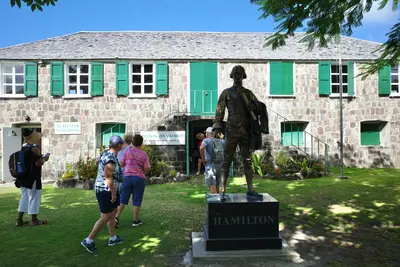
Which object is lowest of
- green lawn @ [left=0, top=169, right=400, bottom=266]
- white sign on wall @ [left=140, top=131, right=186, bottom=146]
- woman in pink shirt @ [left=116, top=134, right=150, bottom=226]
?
green lawn @ [left=0, top=169, right=400, bottom=266]

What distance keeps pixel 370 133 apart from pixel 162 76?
34.9ft

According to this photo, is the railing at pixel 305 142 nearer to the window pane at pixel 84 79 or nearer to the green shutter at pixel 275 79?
→ the green shutter at pixel 275 79

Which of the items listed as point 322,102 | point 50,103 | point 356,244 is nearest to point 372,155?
point 322,102

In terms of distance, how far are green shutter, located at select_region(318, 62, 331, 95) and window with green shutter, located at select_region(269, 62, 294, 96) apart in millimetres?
1357

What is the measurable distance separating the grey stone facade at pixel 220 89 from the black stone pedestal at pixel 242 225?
9.12 metres

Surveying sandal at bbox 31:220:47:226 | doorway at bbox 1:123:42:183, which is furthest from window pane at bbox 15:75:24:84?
sandal at bbox 31:220:47:226

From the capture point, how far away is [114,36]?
54.8 feet

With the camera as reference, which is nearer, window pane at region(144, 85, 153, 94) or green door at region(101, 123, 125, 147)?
green door at region(101, 123, 125, 147)

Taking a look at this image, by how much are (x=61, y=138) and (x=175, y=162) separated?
5.63 m

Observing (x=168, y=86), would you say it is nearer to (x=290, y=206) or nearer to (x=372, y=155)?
(x=290, y=206)

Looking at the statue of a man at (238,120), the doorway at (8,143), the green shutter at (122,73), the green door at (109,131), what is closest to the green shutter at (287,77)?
the green shutter at (122,73)

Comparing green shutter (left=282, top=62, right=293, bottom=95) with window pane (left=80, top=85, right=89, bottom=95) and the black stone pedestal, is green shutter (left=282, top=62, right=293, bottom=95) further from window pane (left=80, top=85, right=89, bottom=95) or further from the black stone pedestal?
the black stone pedestal

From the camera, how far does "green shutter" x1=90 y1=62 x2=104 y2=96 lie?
1402 centimetres

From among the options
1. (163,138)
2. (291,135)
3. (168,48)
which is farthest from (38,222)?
(291,135)
